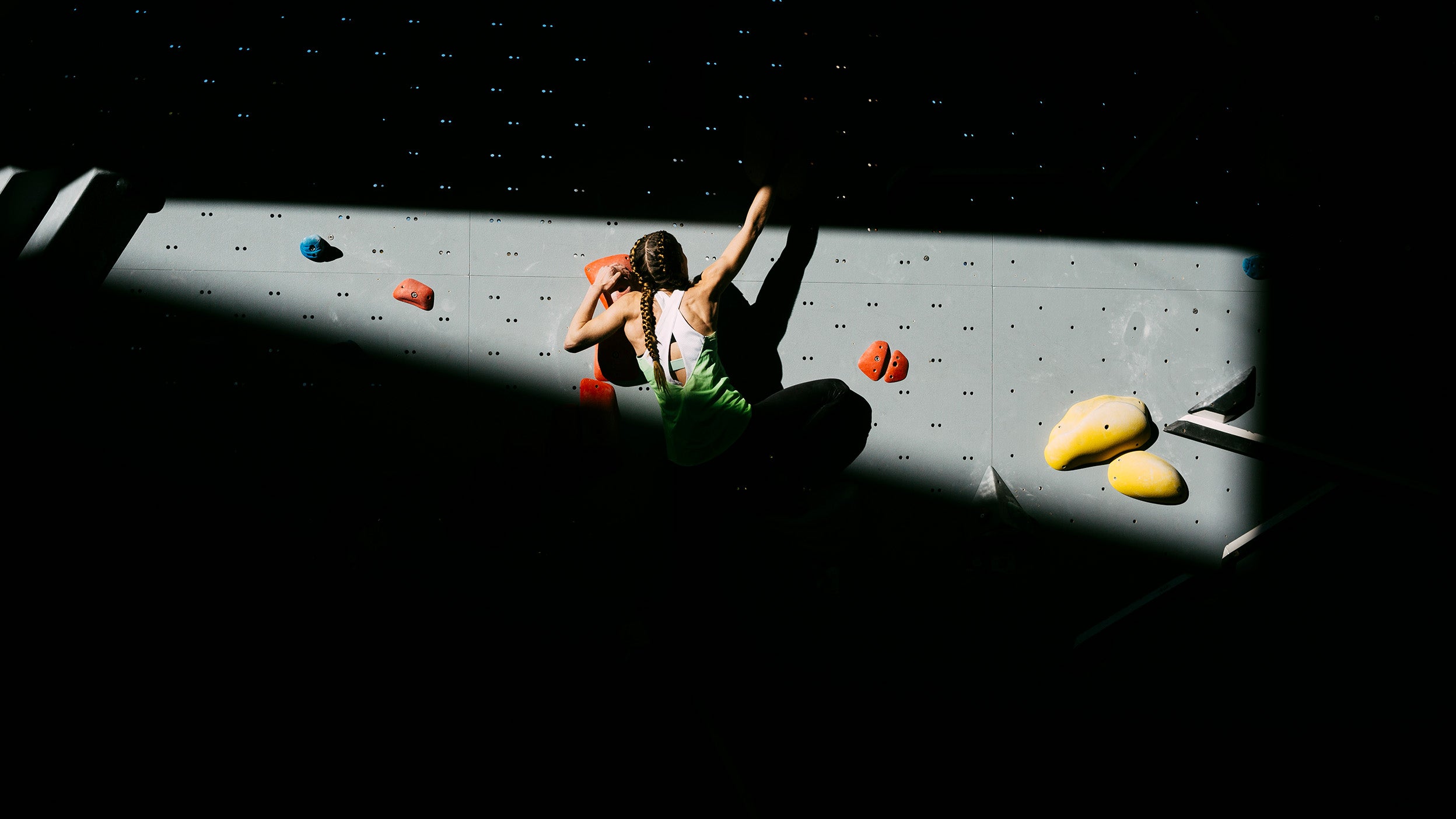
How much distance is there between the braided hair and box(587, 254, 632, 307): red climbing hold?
0.11 meters

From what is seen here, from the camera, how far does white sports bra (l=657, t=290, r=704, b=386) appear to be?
223 cm

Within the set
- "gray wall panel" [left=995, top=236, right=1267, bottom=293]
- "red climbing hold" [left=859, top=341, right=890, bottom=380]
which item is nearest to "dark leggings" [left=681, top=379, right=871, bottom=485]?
"red climbing hold" [left=859, top=341, right=890, bottom=380]

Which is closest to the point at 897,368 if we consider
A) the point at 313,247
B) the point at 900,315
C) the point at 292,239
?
the point at 900,315

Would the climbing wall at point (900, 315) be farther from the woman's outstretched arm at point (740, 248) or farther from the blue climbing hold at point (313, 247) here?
the woman's outstretched arm at point (740, 248)

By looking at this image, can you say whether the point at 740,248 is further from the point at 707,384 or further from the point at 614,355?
the point at 614,355

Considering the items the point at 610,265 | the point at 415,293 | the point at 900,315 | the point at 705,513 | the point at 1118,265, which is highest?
the point at 1118,265

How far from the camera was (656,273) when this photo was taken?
2262 millimetres

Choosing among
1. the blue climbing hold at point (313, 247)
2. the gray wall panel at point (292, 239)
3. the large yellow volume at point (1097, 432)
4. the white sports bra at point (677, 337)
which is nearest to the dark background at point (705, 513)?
the gray wall panel at point (292, 239)

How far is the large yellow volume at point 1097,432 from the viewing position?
2619mm

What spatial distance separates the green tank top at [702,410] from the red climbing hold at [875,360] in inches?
20.9

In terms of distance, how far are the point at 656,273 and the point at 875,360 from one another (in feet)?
3.10

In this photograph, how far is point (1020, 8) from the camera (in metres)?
2.58

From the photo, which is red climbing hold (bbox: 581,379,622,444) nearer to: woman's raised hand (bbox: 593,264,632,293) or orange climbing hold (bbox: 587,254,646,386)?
orange climbing hold (bbox: 587,254,646,386)

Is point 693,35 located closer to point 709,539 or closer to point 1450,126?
point 709,539
